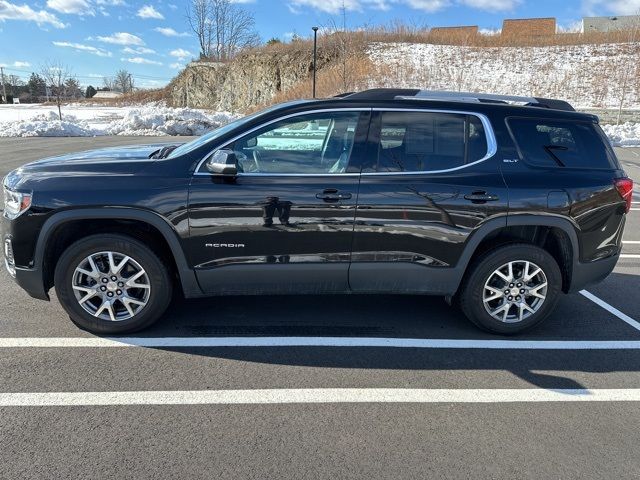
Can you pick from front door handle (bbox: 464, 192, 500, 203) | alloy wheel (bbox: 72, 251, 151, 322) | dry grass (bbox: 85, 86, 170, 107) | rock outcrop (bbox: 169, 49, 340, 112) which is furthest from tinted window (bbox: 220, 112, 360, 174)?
dry grass (bbox: 85, 86, 170, 107)

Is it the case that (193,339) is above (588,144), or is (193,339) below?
below

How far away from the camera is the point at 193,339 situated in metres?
3.60

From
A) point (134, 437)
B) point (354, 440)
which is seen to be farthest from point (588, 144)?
point (134, 437)

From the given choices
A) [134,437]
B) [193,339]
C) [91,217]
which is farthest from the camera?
[193,339]

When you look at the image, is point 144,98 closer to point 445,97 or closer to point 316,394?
point 445,97

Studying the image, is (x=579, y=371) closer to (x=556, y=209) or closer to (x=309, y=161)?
(x=556, y=209)

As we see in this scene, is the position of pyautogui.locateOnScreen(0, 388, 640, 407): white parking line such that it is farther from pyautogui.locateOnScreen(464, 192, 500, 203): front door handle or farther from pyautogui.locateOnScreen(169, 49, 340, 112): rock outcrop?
pyautogui.locateOnScreen(169, 49, 340, 112): rock outcrop

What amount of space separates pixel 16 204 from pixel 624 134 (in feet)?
89.6

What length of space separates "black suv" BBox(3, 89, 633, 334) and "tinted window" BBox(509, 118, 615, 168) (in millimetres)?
11

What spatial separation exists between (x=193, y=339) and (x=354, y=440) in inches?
63.5

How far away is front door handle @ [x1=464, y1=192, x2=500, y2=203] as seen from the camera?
3504 mm

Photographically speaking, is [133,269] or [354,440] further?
[133,269]

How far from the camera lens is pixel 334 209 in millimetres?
3410

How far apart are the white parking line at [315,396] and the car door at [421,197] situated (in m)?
0.91
